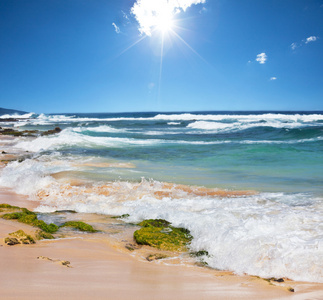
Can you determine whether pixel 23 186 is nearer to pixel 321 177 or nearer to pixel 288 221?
pixel 288 221

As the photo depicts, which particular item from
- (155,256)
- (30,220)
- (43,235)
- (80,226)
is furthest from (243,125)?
(43,235)

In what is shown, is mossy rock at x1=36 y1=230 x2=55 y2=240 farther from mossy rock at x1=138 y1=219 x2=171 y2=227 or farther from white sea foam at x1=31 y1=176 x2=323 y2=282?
white sea foam at x1=31 y1=176 x2=323 y2=282

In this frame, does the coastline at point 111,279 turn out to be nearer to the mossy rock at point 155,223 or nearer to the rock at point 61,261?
the rock at point 61,261

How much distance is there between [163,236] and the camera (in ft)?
13.5

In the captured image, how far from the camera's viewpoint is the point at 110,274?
2826mm

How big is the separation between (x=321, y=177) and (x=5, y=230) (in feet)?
28.2

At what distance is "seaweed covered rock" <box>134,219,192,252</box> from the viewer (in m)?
3.89

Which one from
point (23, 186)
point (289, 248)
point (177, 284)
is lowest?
point (177, 284)

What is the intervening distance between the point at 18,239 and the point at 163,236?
1.87m

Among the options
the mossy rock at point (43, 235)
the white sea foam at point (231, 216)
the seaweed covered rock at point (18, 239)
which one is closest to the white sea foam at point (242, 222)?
the white sea foam at point (231, 216)

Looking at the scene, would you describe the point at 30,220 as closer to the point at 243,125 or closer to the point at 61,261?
the point at 61,261

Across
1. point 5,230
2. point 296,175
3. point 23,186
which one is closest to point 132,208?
point 5,230

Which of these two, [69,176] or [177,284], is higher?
[69,176]

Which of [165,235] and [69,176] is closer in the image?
[165,235]
